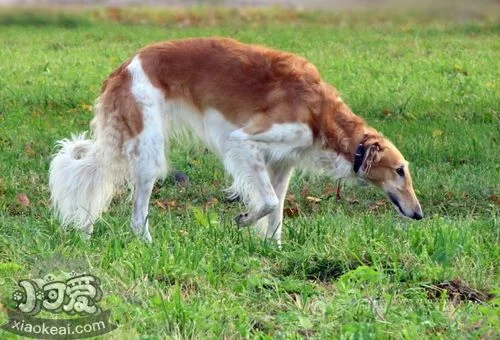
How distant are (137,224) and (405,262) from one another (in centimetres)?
221

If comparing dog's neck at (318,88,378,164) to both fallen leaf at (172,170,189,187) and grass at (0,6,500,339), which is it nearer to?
grass at (0,6,500,339)

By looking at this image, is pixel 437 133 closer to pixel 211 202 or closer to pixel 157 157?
pixel 211 202

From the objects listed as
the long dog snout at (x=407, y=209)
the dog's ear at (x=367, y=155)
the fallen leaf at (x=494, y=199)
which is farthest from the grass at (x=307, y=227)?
the dog's ear at (x=367, y=155)

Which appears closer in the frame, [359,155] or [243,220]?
[243,220]

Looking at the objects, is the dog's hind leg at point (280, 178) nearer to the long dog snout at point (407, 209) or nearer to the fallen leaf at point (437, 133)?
the long dog snout at point (407, 209)

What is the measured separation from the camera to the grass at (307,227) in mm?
4691

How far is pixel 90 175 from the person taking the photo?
733 centimetres

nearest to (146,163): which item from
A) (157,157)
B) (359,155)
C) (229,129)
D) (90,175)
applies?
(157,157)

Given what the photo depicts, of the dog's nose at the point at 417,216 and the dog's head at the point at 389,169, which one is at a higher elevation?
the dog's head at the point at 389,169

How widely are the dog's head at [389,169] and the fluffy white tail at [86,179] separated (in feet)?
5.80

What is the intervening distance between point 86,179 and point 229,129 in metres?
1.10

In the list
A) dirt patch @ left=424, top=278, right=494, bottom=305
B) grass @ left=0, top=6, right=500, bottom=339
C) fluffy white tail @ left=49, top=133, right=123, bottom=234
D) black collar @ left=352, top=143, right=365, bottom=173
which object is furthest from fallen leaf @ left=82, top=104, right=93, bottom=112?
dirt patch @ left=424, top=278, right=494, bottom=305

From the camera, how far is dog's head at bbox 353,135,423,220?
7211 millimetres

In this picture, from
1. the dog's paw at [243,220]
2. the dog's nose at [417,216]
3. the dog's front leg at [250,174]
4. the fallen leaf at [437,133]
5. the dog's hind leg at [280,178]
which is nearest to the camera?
the dog's paw at [243,220]
